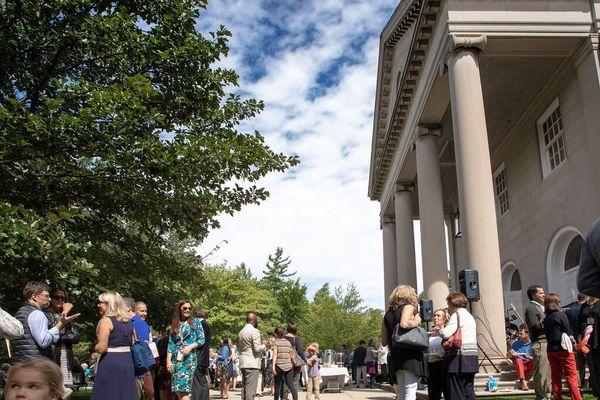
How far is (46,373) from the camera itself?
2.75 meters

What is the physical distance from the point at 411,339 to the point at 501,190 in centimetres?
1821

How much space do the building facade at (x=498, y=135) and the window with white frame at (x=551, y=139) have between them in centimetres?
5

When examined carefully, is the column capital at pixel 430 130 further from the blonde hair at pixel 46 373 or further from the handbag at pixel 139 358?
the blonde hair at pixel 46 373

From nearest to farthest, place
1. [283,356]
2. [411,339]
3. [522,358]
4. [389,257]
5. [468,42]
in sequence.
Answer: [411,339] < [522,358] < [283,356] < [468,42] < [389,257]

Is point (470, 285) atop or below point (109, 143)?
below

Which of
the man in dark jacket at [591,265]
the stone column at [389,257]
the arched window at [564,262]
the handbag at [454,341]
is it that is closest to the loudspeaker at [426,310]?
the arched window at [564,262]

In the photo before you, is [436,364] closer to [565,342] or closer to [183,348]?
[565,342]

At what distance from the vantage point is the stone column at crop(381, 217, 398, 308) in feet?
89.3

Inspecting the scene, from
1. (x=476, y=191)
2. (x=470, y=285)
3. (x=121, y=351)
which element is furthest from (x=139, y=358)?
(x=476, y=191)

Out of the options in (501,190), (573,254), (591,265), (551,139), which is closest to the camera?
(591,265)

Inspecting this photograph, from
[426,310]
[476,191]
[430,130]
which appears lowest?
[426,310]

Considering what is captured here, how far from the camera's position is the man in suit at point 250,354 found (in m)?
10.8

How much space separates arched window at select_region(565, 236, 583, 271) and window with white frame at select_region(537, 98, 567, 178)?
93.8 inches

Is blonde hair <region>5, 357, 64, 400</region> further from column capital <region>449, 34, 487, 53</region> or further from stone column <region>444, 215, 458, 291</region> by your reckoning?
stone column <region>444, 215, 458, 291</region>
